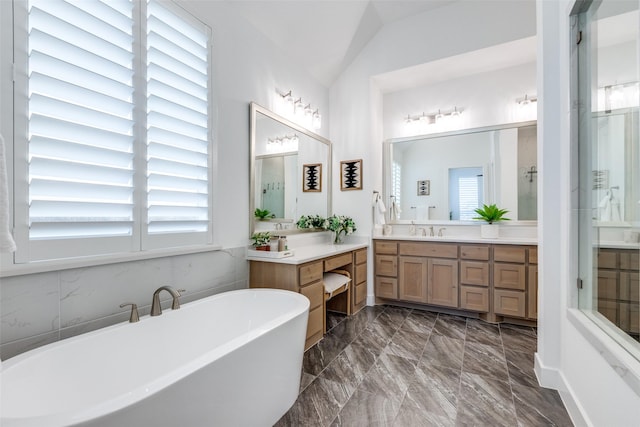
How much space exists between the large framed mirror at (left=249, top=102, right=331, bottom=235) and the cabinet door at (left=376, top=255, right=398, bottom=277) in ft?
2.92

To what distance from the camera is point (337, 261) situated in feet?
9.74

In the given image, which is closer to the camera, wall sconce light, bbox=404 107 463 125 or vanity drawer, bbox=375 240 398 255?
vanity drawer, bbox=375 240 398 255

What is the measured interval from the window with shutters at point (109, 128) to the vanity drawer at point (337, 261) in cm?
116

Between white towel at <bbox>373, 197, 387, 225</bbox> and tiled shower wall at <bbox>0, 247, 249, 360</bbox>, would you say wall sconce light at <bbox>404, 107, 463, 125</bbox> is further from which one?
tiled shower wall at <bbox>0, 247, 249, 360</bbox>

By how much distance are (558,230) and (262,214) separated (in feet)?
7.53

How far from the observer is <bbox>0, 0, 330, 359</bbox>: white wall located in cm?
131

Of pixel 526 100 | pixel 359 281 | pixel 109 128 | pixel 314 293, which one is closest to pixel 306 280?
pixel 314 293

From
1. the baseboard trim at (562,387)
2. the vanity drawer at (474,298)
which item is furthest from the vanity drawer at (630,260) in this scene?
the vanity drawer at (474,298)

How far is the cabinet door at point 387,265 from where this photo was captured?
3527mm

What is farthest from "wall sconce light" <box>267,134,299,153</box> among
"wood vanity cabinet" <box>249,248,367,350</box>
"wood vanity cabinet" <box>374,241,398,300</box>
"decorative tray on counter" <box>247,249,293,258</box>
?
"wood vanity cabinet" <box>374,241,398,300</box>

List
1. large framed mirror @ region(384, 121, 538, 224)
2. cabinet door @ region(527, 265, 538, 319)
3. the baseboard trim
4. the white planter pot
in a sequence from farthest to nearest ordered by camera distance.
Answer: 1. large framed mirror @ region(384, 121, 538, 224)
2. the white planter pot
3. cabinet door @ region(527, 265, 538, 319)
4. the baseboard trim

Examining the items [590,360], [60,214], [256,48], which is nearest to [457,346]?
[590,360]

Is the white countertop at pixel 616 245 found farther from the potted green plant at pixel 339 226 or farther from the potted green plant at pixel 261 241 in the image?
the potted green plant at pixel 339 226

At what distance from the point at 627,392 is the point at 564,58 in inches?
73.0
